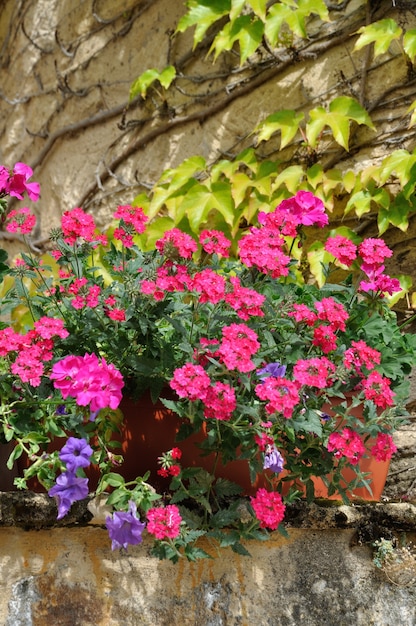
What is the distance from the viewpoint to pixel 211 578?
1316 millimetres

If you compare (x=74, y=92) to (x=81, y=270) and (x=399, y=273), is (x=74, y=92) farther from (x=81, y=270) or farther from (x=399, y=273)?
(x=81, y=270)

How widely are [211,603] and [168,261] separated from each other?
63cm

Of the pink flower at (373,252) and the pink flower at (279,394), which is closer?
the pink flower at (279,394)

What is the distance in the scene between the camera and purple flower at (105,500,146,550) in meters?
1.16

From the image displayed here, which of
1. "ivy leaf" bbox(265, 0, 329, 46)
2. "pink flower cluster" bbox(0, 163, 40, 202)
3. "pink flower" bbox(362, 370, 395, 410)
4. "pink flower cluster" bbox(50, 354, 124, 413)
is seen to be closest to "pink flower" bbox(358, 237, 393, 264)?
"pink flower" bbox(362, 370, 395, 410)

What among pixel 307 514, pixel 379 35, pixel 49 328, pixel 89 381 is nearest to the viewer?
pixel 89 381

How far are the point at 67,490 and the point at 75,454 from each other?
0.06 m

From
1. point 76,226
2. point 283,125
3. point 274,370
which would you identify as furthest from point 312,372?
point 283,125

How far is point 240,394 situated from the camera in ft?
4.31

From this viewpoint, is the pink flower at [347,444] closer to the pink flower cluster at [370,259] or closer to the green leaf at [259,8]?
the pink flower cluster at [370,259]

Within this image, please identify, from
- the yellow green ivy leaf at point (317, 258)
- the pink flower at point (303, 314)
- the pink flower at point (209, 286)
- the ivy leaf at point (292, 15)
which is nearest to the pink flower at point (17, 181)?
the pink flower at point (209, 286)

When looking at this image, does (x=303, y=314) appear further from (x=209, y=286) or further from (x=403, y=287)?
(x=403, y=287)

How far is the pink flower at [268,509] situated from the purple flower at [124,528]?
19 centimetres

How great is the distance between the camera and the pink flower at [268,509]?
120 centimetres
